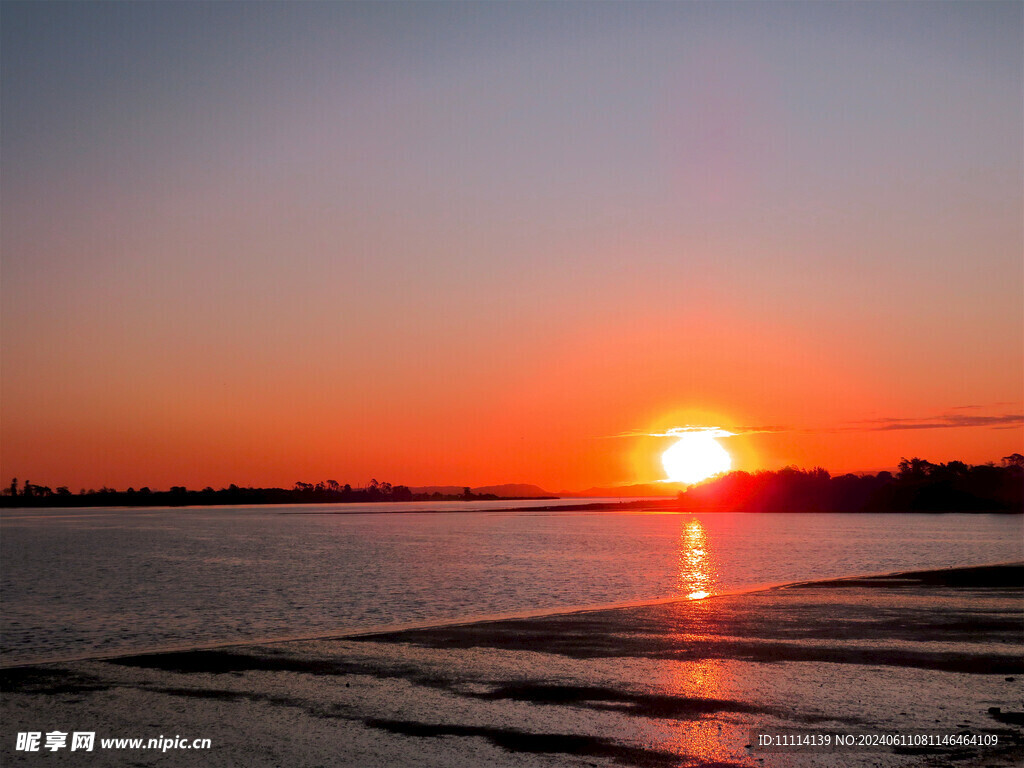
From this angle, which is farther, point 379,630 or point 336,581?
point 336,581

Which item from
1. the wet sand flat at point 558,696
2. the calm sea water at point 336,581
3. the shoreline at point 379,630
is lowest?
the calm sea water at point 336,581

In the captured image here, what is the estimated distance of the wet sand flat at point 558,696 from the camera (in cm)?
1252

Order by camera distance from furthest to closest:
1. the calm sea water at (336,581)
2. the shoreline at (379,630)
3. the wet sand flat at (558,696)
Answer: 1. the calm sea water at (336,581)
2. the shoreline at (379,630)
3. the wet sand flat at (558,696)

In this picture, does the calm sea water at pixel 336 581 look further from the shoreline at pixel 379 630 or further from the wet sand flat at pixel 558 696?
the wet sand flat at pixel 558 696

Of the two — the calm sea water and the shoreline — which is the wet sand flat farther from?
the calm sea water

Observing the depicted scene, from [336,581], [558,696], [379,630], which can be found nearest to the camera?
[558,696]

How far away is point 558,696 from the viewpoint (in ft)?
51.9

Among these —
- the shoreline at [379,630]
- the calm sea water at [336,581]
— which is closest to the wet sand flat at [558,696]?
the shoreline at [379,630]

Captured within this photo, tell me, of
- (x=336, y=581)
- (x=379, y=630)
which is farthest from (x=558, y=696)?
(x=336, y=581)

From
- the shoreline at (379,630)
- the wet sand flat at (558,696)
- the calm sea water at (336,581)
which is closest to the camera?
the wet sand flat at (558,696)

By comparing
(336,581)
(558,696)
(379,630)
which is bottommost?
(336,581)

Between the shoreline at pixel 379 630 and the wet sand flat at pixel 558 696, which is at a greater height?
the wet sand flat at pixel 558 696

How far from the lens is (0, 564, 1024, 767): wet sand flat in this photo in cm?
1252

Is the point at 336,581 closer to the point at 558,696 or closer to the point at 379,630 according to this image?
the point at 379,630
